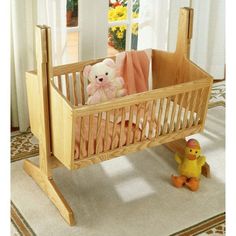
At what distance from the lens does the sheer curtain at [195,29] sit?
9.75 feet

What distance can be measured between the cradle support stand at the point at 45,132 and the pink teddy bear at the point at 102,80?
303 mm

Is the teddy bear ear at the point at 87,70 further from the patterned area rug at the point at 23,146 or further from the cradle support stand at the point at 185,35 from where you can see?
the patterned area rug at the point at 23,146

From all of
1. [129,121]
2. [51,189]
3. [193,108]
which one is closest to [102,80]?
[129,121]

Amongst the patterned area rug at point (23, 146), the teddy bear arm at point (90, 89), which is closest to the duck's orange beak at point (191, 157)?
the teddy bear arm at point (90, 89)

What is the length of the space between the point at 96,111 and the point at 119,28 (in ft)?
3.85

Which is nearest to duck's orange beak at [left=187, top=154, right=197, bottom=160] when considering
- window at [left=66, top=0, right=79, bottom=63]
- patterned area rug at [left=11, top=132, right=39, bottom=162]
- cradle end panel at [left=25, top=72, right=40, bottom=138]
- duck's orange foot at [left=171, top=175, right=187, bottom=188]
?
duck's orange foot at [left=171, top=175, right=187, bottom=188]

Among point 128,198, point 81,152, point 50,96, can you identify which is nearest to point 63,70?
point 50,96

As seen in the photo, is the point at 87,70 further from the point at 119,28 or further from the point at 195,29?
the point at 195,29

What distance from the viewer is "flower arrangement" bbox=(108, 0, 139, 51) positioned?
9.41ft

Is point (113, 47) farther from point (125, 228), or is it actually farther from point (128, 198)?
point (125, 228)

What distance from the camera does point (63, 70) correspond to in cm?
233

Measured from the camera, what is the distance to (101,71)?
226cm
